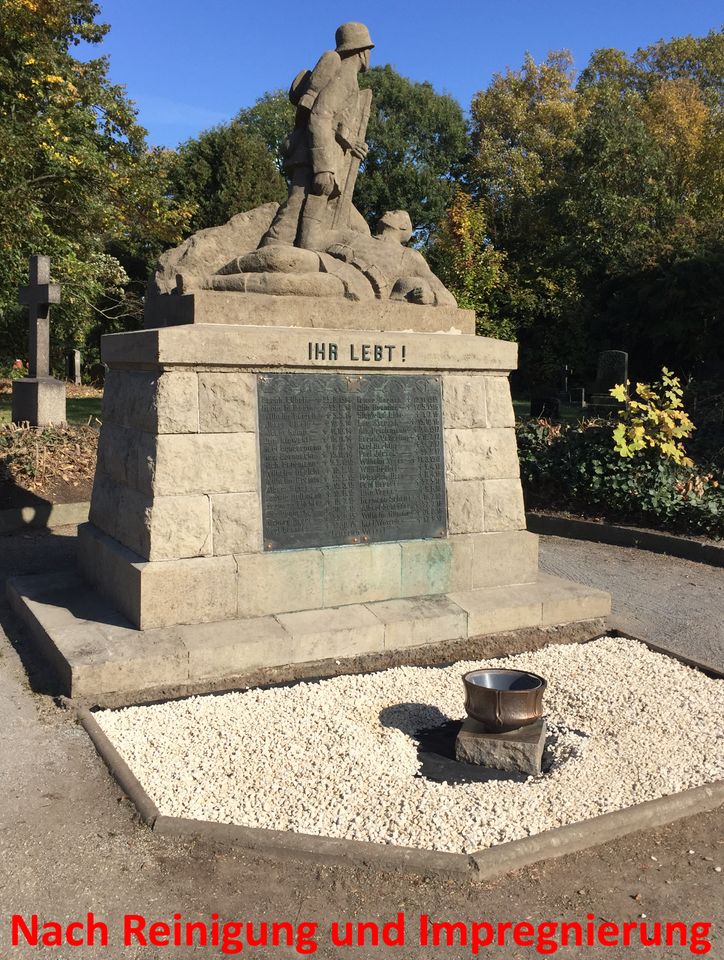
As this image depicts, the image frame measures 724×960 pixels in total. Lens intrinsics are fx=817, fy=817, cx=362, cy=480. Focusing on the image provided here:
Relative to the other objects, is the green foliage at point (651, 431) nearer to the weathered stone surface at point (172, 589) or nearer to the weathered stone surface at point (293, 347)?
the weathered stone surface at point (293, 347)

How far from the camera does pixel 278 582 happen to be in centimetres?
520

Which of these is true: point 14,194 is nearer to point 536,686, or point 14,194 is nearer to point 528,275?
point 536,686

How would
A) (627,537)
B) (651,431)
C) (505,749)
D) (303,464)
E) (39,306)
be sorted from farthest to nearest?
(39,306) → (651,431) → (627,537) → (303,464) → (505,749)

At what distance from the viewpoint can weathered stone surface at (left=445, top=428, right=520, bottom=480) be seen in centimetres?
582

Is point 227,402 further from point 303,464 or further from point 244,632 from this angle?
point 244,632

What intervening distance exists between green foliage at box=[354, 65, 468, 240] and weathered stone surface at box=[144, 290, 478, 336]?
26.8 metres

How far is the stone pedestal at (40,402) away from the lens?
38.4 ft

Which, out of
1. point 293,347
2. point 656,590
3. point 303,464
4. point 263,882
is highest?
point 293,347

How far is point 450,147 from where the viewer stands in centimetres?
3456

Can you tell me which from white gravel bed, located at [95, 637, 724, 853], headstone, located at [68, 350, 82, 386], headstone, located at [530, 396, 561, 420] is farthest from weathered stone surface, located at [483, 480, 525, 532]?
headstone, located at [68, 350, 82, 386]

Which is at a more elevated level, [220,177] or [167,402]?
[220,177]

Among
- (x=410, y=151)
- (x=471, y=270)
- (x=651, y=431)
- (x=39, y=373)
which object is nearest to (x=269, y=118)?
(x=410, y=151)

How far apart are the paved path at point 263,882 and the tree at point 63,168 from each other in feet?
38.8

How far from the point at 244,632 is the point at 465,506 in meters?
1.86
